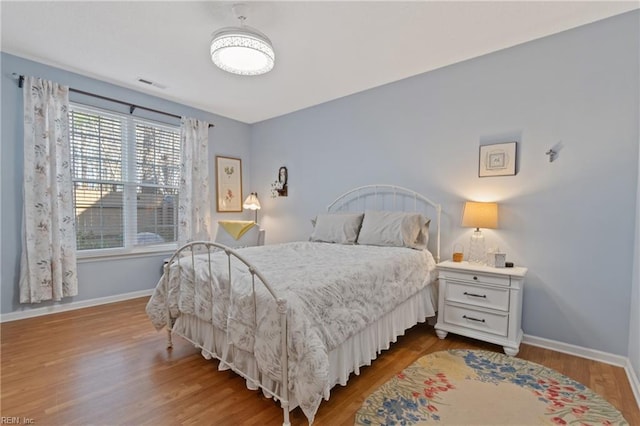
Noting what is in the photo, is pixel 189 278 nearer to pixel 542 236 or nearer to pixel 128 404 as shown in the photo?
pixel 128 404

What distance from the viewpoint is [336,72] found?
318cm

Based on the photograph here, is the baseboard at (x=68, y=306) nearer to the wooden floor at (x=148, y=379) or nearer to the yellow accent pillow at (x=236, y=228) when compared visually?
the wooden floor at (x=148, y=379)

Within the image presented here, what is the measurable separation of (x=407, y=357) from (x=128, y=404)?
6.24 ft

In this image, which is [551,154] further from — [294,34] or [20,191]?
[20,191]

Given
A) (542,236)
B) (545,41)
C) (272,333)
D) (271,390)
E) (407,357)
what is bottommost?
(407,357)

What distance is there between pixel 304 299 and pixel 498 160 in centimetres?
227

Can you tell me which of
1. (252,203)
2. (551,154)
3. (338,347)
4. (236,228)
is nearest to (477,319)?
(338,347)

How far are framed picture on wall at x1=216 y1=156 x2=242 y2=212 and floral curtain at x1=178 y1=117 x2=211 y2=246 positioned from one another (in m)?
0.27

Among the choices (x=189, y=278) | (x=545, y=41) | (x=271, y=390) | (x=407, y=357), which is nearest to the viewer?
(x=271, y=390)

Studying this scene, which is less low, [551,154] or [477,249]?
[551,154]

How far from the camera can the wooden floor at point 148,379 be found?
1.64m

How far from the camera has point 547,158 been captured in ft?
8.21

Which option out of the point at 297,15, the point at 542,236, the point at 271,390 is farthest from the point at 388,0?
the point at 271,390

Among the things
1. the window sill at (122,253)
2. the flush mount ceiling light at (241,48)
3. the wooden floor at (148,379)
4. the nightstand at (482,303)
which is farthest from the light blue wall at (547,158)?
the window sill at (122,253)
